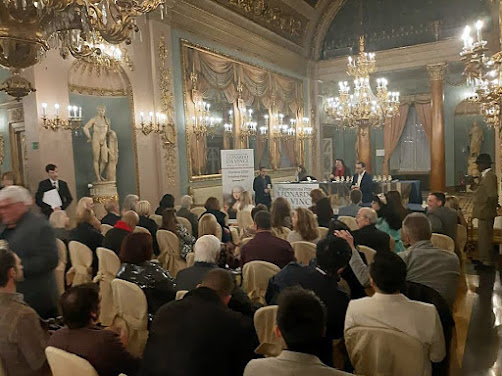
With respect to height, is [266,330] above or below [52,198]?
below

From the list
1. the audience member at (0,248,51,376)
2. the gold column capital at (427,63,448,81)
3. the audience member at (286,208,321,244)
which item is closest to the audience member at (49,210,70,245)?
the audience member at (286,208,321,244)

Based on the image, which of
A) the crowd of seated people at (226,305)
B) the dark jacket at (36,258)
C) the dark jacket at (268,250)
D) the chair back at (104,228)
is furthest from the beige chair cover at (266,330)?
the chair back at (104,228)

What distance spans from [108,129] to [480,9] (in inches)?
460

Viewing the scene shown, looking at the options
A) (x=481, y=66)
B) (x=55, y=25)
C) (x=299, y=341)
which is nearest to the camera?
(x=299, y=341)

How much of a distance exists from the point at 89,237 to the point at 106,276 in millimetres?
687

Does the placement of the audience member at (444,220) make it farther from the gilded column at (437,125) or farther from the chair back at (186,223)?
the gilded column at (437,125)

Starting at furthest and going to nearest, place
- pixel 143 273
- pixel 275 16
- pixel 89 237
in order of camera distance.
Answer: pixel 275 16, pixel 89 237, pixel 143 273

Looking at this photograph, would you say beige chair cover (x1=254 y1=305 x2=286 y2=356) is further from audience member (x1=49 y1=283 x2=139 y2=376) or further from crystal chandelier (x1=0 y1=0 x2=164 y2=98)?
crystal chandelier (x1=0 y1=0 x2=164 y2=98)

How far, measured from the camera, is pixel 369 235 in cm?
396

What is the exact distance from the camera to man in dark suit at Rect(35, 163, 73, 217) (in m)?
6.59

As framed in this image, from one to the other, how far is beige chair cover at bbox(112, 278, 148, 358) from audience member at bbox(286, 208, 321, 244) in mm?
1705

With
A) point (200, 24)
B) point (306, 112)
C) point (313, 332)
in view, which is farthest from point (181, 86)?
point (313, 332)

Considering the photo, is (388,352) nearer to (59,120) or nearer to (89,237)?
(89,237)

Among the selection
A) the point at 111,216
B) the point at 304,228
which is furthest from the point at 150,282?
the point at 111,216
